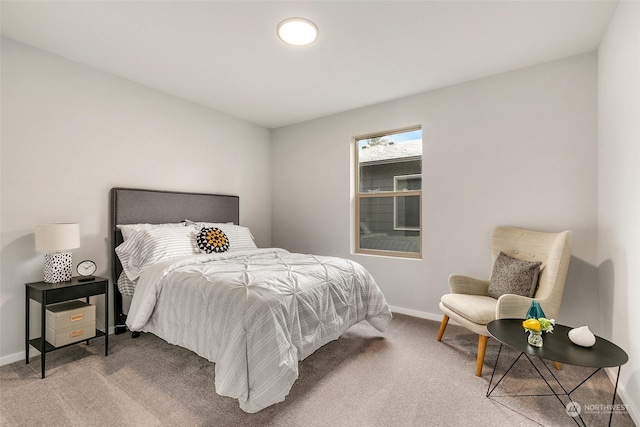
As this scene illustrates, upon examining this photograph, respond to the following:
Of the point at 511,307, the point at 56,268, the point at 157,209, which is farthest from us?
the point at 157,209

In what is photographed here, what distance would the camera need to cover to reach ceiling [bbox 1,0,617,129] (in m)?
2.04

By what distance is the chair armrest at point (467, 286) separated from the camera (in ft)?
8.96

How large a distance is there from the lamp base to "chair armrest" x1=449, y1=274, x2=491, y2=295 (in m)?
3.26

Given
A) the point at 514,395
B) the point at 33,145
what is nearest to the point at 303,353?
the point at 514,395

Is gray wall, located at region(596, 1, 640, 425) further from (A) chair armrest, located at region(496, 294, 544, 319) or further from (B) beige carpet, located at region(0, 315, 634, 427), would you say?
(A) chair armrest, located at region(496, 294, 544, 319)

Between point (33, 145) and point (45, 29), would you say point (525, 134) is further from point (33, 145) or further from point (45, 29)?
point (33, 145)

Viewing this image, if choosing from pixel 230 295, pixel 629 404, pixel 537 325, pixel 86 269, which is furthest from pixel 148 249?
pixel 629 404

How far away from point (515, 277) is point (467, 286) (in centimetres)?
41

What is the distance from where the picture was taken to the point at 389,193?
3.79 metres

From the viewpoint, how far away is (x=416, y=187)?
357 cm


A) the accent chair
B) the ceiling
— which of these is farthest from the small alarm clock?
the accent chair

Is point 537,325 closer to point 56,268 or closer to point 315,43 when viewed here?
point 315,43

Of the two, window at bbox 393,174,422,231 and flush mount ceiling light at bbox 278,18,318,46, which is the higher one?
flush mount ceiling light at bbox 278,18,318,46

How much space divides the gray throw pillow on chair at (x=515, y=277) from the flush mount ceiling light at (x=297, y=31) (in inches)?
95.9
